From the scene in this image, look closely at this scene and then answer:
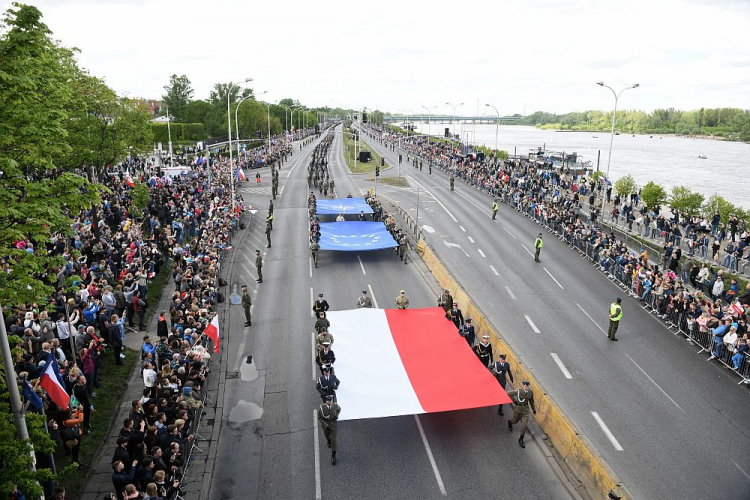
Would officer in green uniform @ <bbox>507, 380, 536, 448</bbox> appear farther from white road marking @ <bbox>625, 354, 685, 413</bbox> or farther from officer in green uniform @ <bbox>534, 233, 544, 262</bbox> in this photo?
officer in green uniform @ <bbox>534, 233, 544, 262</bbox>

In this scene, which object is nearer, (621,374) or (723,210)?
(621,374)

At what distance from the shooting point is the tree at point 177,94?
146125 millimetres

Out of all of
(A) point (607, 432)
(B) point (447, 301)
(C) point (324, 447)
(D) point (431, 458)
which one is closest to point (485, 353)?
(A) point (607, 432)

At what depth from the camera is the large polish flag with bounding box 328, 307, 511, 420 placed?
47.3 feet

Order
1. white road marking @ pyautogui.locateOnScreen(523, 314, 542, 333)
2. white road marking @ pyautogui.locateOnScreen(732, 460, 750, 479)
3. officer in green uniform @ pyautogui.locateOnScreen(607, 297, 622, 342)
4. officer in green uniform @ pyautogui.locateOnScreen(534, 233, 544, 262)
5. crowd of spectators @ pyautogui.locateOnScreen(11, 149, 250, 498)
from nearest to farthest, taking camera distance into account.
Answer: crowd of spectators @ pyautogui.locateOnScreen(11, 149, 250, 498) < white road marking @ pyautogui.locateOnScreen(732, 460, 750, 479) < officer in green uniform @ pyautogui.locateOnScreen(607, 297, 622, 342) < white road marking @ pyautogui.locateOnScreen(523, 314, 542, 333) < officer in green uniform @ pyautogui.locateOnScreen(534, 233, 544, 262)

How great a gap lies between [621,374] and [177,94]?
153 m

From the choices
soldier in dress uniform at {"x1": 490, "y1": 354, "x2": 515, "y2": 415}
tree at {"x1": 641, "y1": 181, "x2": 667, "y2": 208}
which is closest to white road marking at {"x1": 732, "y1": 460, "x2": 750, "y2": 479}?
soldier in dress uniform at {"x1": 490, "y1": 354, "x2": 515, "y2": 415}

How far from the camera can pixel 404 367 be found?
53.8ft

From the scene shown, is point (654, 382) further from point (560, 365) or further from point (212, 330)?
point (212, 330)

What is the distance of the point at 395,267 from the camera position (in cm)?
3053

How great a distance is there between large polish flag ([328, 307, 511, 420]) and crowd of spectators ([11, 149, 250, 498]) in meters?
4.35

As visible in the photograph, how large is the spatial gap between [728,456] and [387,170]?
6871 cm

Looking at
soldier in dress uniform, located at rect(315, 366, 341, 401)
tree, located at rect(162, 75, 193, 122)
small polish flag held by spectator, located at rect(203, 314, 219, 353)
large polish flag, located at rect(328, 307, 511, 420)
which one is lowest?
large polish flag, located at rect(328, 307, 511, 420)

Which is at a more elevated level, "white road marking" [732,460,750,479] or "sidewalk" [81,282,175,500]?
"sidewalk" [81,282,175,500]
